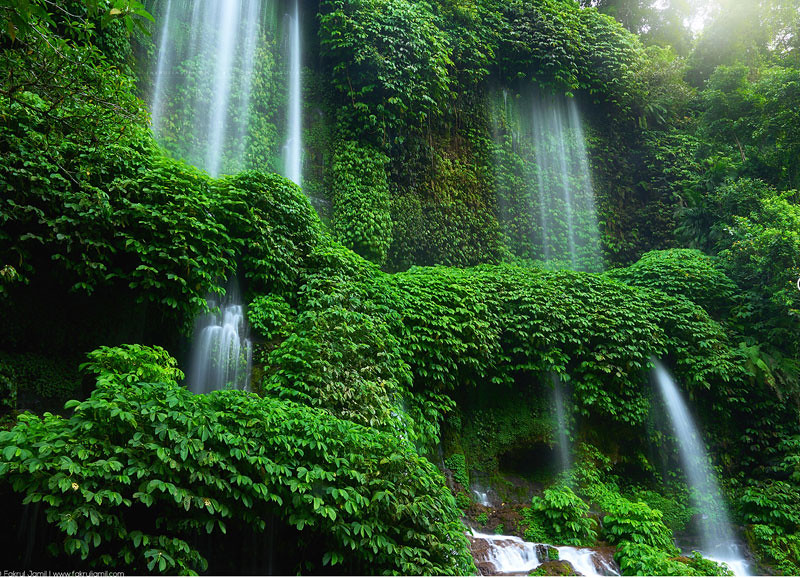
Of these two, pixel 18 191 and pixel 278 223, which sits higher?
pixel 278 223

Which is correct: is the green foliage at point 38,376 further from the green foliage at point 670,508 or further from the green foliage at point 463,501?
the green foliage at point 670,508

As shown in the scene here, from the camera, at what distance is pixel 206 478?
12.4ft

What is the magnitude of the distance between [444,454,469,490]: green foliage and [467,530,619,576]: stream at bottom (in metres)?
1.09

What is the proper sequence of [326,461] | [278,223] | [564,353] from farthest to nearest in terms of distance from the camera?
1. [564,353]
2. [278,223]
3. [326,461]

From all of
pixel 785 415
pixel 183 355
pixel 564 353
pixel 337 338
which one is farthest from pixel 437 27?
pixel 785 415

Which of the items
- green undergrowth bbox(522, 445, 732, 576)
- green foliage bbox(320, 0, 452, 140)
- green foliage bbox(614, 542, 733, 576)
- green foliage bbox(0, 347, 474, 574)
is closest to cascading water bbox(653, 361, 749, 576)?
green undergrowth bbox(522, 445, 732, 576)

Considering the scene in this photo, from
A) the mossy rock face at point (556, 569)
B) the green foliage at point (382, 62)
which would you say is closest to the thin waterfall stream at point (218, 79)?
the green foliage at point (382, 62)

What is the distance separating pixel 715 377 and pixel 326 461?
838 cm

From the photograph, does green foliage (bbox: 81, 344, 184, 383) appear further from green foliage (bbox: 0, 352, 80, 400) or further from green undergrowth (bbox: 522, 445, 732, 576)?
green undergrowth (bbox: 522, 445, 732, 576)

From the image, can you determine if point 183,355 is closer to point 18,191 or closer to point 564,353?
point 18,191

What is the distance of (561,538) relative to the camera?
23.4 ft

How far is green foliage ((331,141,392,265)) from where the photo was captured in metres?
10.5

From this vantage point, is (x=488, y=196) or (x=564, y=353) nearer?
(x=564, y=353)

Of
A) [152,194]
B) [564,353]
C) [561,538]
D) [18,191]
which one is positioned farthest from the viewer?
[564,353]
